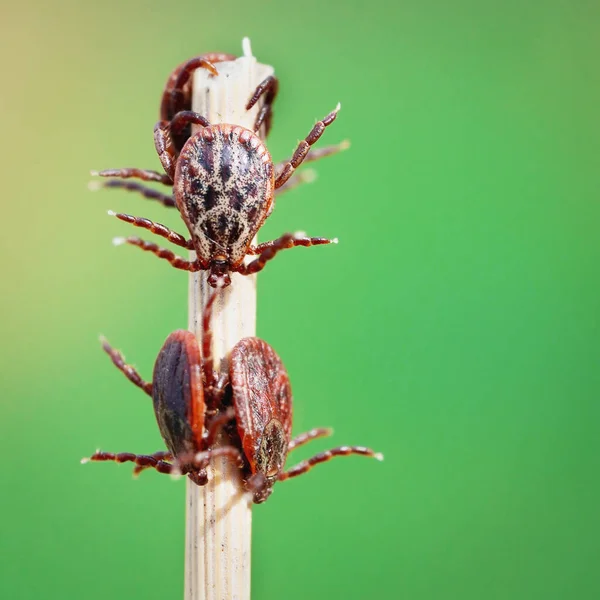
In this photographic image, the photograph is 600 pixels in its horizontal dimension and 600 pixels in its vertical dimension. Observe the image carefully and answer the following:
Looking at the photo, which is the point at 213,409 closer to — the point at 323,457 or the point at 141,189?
the point at 323,457

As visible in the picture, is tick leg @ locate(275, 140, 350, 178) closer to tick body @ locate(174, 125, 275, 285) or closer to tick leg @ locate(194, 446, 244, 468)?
tick body @ locate(174, 125, 275, 285)

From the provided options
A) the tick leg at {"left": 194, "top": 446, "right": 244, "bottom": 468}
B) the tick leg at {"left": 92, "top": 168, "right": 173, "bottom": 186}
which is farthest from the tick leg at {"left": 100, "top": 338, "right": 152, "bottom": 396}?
the tick leg at {"left": 92, "top": 168, "right": 173, "bottom": 186}

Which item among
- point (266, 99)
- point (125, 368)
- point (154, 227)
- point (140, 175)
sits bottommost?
point (125, 368)

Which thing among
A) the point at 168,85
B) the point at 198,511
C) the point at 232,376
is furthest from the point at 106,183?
the point at 198,511

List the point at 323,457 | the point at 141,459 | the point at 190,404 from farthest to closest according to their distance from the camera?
the point at 323,457, the point at 141,459, the point at 190,404

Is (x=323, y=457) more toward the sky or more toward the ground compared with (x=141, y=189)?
more toward the ground

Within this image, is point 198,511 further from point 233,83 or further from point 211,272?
point 233,83

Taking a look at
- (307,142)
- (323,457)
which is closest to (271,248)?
(307,142)
